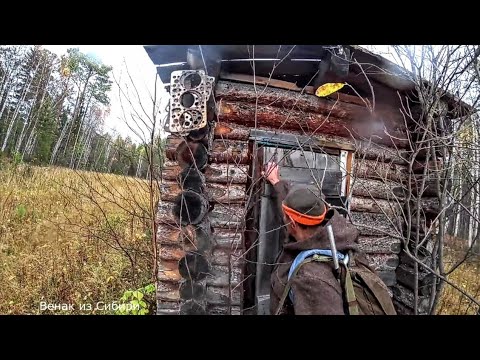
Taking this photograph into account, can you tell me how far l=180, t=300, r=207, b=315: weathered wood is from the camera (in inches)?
67.9

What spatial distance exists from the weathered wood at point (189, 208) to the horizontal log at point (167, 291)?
0.50m

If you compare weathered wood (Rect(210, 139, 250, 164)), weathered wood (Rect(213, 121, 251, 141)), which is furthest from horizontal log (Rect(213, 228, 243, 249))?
weathered wood (Rect(213, 121, 251, 141))

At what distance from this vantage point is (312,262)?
3.90 ft

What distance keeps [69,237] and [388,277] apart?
2.64 meters

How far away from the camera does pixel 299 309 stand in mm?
1133

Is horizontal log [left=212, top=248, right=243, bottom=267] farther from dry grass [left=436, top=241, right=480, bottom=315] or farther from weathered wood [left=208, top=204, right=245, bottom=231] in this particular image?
dry grass [left=436, top=241, right=480, bottom=315]

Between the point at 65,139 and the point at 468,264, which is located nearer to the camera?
the point at 65,139

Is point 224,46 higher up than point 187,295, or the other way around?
point 224,46

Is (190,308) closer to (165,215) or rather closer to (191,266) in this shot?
(191,266)

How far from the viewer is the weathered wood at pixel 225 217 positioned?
1.99 metres

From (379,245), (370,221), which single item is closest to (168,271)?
(370,221)
